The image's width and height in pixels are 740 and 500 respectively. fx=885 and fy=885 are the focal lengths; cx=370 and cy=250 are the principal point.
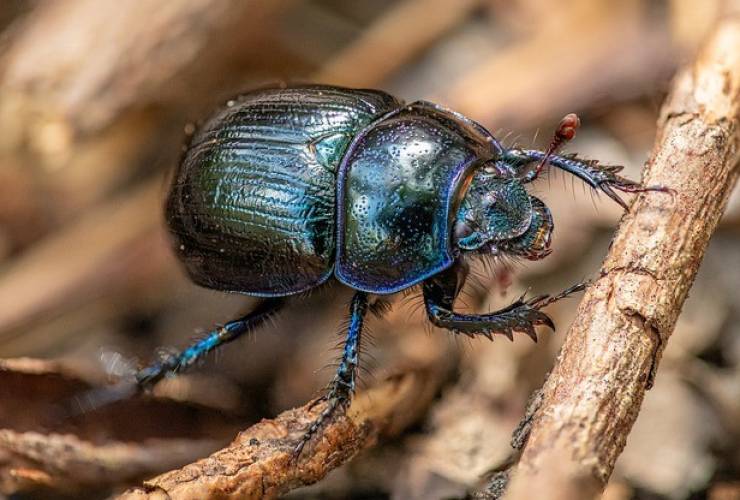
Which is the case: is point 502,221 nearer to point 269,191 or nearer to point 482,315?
point 482,315

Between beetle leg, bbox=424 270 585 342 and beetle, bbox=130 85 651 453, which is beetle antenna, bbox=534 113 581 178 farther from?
beetle leg, bbox=424 270 585 342

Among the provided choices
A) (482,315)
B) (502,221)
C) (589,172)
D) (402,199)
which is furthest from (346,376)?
(589,172)

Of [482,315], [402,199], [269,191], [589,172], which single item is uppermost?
[269,191]

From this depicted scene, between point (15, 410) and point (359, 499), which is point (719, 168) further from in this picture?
point (15, 410)

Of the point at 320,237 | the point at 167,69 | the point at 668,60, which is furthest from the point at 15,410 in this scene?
the point at 668,60

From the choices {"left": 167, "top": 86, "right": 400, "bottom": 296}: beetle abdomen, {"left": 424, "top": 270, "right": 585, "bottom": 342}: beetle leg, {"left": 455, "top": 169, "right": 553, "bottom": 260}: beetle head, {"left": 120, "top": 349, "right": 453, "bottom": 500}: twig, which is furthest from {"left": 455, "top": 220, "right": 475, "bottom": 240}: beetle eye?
{"left": 120, "top": 349, "right": 453, "bottom": 500}: twig

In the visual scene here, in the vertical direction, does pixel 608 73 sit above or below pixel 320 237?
above

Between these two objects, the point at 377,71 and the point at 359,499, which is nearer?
the point at 359,499
